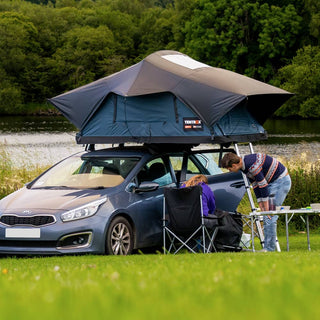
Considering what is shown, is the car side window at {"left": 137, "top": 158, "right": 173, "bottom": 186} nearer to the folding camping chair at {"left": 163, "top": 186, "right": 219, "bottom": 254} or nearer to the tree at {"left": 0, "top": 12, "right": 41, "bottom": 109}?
the folding camping chair at {"left": 163, "top": 186, "right": 219, "bottom": 254}

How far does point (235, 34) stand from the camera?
7606 cm

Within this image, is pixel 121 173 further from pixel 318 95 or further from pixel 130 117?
pixel 318 95

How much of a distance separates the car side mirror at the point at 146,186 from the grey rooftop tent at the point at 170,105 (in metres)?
1.34

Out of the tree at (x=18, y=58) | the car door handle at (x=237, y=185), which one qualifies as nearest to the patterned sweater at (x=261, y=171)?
the car door handle at (x=237, y=185)

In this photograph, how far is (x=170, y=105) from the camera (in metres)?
12.1

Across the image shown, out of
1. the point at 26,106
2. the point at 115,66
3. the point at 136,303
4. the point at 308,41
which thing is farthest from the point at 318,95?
the point at 136,303

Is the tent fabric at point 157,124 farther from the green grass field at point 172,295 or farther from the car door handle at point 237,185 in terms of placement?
the green grass field at point 172,295

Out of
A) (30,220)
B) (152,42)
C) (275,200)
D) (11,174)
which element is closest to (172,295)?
(30,220)

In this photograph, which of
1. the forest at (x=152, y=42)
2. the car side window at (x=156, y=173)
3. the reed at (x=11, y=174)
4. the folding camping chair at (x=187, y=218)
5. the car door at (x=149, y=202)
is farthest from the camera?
the forest at (x=152, y=42)

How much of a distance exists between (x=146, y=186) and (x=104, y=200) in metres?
0.79

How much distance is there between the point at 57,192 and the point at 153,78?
2878 millimetres

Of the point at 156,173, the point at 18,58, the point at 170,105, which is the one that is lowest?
the point at 156,173

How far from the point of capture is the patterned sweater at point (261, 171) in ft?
34.0

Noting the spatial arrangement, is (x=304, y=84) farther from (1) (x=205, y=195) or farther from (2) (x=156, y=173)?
(1) (x=205, y=195)
